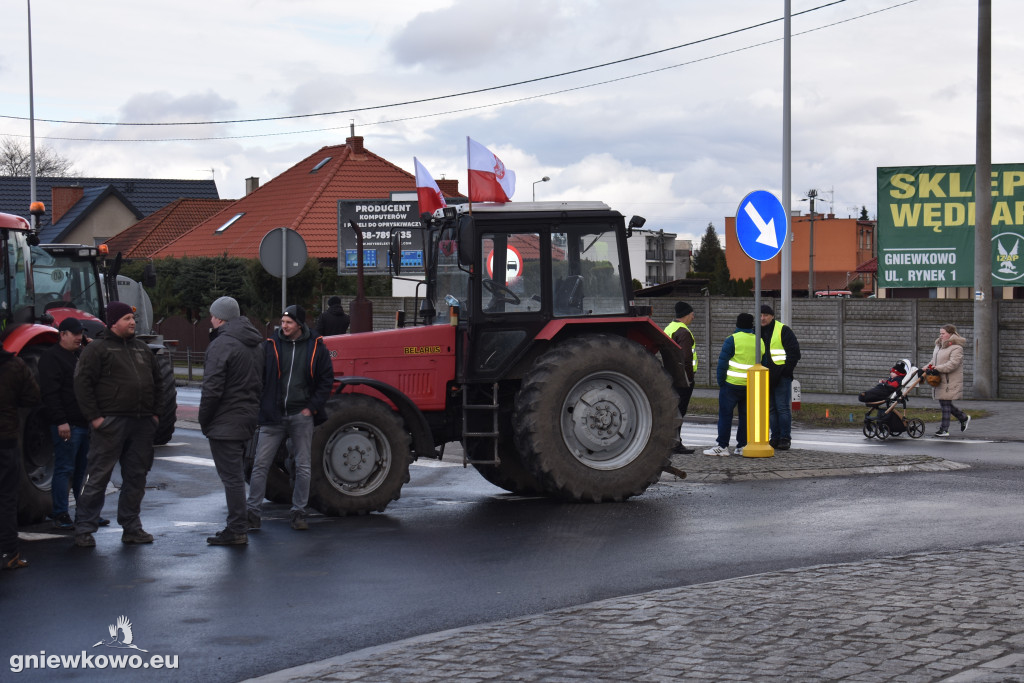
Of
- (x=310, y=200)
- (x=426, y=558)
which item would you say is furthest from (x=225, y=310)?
(x=310, y=200)

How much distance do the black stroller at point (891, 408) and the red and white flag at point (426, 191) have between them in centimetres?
789

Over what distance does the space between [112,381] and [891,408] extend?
11590mm

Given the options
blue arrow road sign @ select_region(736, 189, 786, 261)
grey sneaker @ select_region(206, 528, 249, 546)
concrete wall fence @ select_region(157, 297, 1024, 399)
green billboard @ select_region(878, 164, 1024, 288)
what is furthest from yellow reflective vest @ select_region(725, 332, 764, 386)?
green billboard @ select_region(878, 164, 1024, 288)

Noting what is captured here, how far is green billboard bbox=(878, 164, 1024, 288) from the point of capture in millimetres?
26734

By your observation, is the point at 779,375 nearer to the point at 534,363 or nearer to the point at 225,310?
the point at 534,363

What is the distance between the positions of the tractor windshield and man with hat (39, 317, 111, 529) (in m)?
6.92

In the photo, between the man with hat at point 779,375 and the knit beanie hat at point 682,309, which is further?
the knit beanie hat at point 682,309

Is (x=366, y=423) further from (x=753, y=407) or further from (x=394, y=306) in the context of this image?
(x=394, y=306)

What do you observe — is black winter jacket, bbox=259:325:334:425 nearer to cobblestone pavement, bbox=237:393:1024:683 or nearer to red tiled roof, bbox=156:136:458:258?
cobblestone pavement, bbox=237:393:1024:683

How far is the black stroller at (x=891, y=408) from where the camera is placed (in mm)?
17484

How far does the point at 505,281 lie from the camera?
36.6 ft

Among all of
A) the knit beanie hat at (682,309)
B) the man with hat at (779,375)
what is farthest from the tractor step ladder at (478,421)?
the man with hat at (779,375)

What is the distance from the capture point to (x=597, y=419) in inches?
438

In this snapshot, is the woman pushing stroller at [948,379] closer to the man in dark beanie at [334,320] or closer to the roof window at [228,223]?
the man in dark beanie at [334,320]
